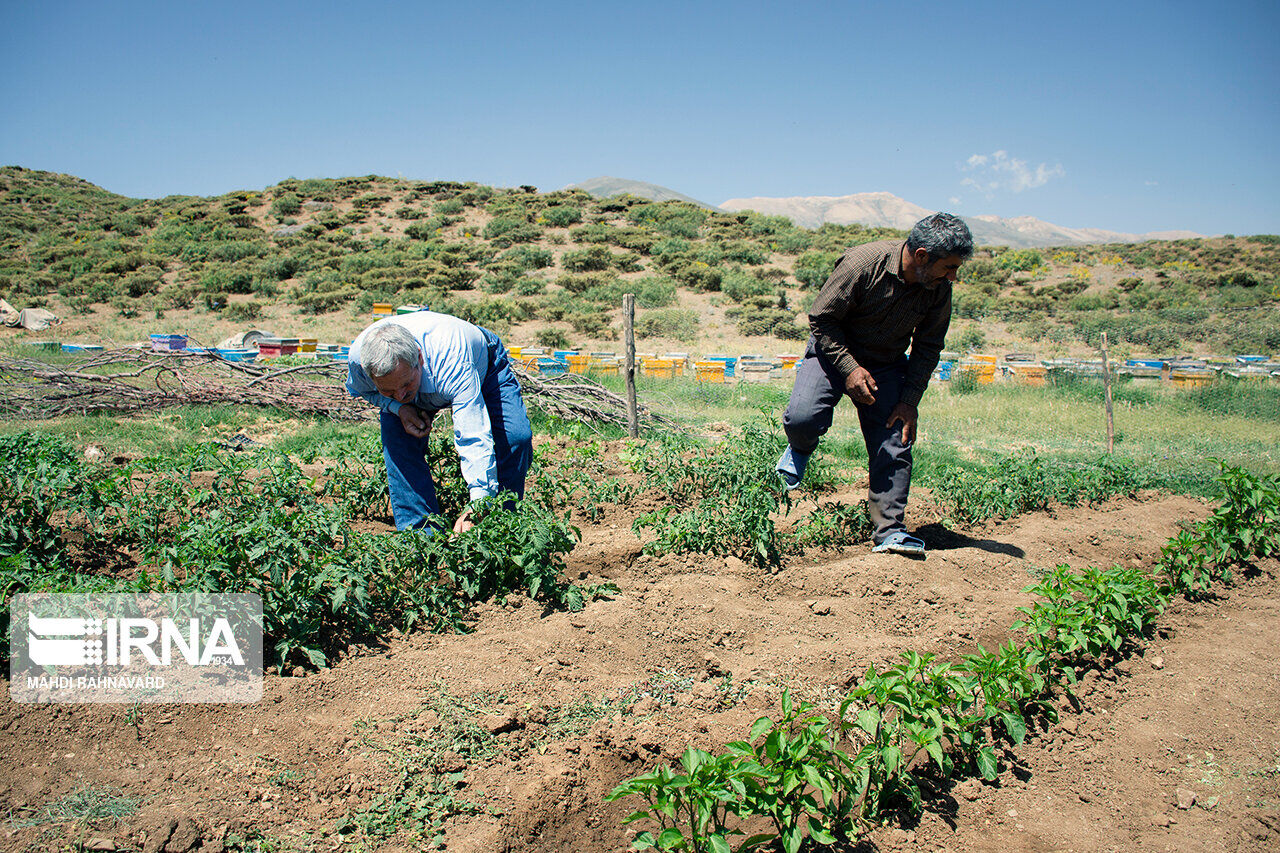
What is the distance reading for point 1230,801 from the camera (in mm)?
2402

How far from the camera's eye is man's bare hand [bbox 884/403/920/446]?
4031 mm

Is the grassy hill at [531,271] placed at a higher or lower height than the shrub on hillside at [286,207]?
lower

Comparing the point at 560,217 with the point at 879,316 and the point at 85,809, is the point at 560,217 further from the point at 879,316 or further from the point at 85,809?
the point at 85,809

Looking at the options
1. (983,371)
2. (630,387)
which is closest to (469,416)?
(630,387)

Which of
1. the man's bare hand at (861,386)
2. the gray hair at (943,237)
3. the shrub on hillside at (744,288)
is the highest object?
the shrub on hillside at (744,288)

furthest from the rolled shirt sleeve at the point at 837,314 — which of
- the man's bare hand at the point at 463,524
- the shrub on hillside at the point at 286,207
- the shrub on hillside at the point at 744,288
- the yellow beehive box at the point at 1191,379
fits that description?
the shrub on hillside at the point at 286,207

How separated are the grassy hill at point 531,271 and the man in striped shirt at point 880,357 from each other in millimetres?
14404

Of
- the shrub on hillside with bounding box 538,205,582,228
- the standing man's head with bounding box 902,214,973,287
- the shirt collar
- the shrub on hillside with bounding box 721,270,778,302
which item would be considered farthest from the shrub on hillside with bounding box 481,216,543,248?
the standing man's head with bounding box 902,214,973,287

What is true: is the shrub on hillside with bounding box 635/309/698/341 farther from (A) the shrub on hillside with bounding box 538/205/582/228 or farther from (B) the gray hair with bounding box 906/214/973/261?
(B) the gray hair with bounding box 906/214/973/261

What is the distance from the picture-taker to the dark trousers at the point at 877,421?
4055 millimetres

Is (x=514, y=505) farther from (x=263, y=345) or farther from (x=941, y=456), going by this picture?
(x=263, y=345)

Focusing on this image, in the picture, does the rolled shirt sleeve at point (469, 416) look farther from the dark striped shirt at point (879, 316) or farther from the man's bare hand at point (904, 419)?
the man's bare hand at point (904, 419)

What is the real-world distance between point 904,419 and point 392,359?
106 inches

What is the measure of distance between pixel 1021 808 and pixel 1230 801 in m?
0.70
